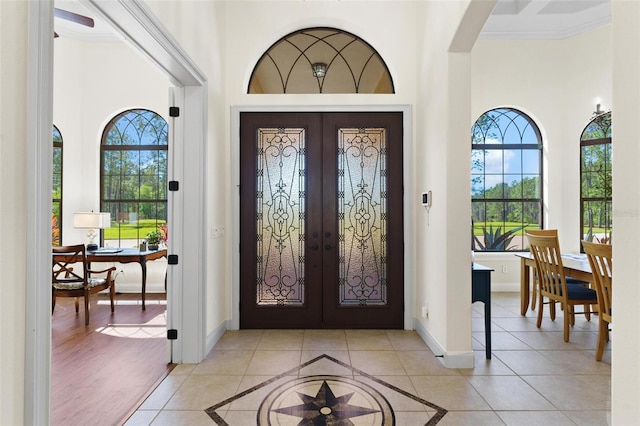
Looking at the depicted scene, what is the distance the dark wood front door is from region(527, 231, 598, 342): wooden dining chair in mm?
1572

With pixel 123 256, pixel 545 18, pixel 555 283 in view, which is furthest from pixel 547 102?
pixel 123 256

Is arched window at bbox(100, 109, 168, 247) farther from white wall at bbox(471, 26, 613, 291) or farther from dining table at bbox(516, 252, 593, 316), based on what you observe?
dining table at bbox(516, 252, 593, 316)

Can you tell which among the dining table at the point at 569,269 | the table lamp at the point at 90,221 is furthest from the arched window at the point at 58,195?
the dining table at the point at 569,269

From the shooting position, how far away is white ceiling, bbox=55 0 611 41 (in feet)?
16.5

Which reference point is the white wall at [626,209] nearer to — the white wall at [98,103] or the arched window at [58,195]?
the white wall at [98,103]

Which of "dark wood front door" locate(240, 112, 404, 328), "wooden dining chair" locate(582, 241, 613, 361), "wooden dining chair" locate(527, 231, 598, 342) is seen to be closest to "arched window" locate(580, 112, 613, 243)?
"wooden dining chair" locate(527, 231, 598, 342)

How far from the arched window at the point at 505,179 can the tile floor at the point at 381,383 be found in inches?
93.9

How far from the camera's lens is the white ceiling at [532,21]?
504 centimetres

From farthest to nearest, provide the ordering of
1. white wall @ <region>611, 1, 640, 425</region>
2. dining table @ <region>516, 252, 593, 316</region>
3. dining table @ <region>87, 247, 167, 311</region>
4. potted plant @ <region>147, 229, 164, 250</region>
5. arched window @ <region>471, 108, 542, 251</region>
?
arched window @ <region>471, 108, 542, 251</region>
potted plant @ <region>147, 229, 164, 250</region>
dining table @ <region>87, 247, 167, 311</region>
dining table @ <region>516, 252, 593, 316</region>
white wall @ <region>611, 1, 640, 425</region>

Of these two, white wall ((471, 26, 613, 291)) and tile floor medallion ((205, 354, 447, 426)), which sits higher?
white wall ((471, 26, 613, 291))

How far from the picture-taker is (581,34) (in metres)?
5.60

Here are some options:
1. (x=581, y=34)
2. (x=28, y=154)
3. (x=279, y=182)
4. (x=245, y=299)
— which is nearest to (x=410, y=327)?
(x=245, y=299)

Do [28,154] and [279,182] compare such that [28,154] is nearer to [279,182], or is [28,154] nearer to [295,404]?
[295,404]

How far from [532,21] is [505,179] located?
2.37 metres
